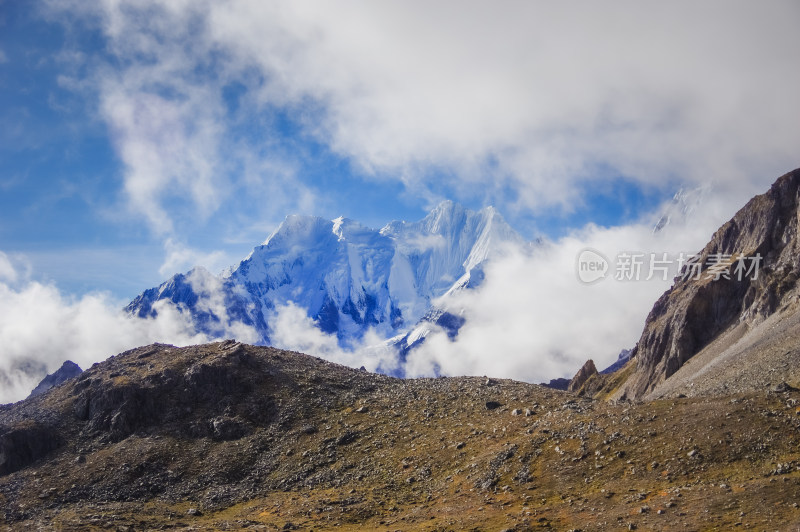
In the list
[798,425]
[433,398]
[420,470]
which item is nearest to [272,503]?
[420,470]

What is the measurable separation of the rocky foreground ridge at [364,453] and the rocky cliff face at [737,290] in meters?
93.8

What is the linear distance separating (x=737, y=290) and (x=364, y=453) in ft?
447

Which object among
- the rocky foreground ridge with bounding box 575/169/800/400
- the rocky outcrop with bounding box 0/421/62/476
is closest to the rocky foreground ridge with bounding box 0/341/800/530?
the rocky outcrop with bounding box 0/421/62/476

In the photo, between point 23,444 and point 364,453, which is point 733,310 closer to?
point 364,453

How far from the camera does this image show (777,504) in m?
34.1

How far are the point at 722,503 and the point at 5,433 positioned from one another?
7601 cm

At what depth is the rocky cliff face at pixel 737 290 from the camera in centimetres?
13788

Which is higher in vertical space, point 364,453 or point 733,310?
point 733,310

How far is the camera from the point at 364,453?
63.6 m

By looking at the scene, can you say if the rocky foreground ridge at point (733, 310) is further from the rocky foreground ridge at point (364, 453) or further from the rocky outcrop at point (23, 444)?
the rocky outcrop at point (23, 444)

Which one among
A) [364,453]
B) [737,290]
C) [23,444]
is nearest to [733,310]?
[737,290]

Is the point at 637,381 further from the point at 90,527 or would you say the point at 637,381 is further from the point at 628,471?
the point at 90,527

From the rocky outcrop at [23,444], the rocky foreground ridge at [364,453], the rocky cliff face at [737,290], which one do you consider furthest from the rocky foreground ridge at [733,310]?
the rocky outcrop at [23,444]

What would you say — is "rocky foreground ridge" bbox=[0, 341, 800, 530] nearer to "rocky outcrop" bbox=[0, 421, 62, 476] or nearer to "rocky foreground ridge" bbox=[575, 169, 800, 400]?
"rocky outcrop" bbox=[0, 421, 62, 476]
